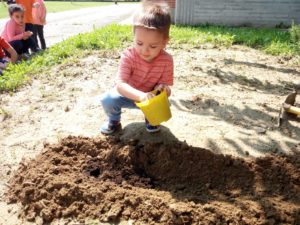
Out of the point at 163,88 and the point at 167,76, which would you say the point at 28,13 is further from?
the point at 163,88

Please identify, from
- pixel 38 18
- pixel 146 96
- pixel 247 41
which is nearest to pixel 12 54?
pixel 38 18

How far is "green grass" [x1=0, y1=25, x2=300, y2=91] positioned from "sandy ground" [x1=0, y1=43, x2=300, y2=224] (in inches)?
13.0

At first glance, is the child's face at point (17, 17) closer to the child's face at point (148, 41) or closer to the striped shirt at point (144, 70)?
the striped shirt at point (144, 70)

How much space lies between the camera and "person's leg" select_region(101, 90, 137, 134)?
11.5 ft

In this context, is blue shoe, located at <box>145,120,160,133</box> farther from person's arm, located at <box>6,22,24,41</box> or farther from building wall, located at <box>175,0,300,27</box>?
building wall, located at <box>175,0,300,27</box>

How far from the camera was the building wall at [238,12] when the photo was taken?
11820 millimetres

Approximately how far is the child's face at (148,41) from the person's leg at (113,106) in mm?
541

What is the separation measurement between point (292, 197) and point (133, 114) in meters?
1.94

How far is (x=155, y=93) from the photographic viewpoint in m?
3.11

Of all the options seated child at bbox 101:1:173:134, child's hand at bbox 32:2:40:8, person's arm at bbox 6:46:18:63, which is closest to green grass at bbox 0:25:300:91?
person's arm at bbox 6:46:18:63

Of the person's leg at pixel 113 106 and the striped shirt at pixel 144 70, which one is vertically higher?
the striped shirt at pixel 144 70

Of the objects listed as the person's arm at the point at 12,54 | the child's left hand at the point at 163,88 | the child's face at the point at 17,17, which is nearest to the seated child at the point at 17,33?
the child's face at the point at 17,17

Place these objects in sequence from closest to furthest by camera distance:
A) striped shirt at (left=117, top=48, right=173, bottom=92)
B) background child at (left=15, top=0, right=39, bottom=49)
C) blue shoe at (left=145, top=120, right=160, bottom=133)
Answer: striped shirt at (left=117, top=48, right=173, bottom=92) < blue shoe at (left=145, top=120, right=160, bottom=133) < background child at (left=15, top=0, right=39, bottom=49)

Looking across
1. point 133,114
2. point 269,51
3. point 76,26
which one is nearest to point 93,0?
point 76,26
